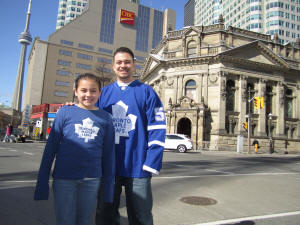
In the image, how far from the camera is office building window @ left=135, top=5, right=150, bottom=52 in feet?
320

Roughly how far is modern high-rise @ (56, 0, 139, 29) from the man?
118 meters

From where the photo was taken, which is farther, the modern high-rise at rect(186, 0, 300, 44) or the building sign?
the building sign

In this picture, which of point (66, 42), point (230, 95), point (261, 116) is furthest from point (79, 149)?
point (66, 42)

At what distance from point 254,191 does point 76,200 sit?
5.94 m

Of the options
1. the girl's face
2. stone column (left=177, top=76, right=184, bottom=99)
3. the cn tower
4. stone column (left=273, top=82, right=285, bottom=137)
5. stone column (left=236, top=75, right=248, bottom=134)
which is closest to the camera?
the girl's face

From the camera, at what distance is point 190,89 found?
3550 centimetres

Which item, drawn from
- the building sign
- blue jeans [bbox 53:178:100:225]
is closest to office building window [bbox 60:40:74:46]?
the building sign

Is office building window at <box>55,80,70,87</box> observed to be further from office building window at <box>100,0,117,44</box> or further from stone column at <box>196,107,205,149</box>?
stone column at <box>196,107,205,149</box>

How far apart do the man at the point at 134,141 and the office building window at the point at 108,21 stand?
9243cm

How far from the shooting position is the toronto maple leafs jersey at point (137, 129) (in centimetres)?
259

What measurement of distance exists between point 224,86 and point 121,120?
32.6 m

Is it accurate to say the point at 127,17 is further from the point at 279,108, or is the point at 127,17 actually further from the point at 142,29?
the point at 279,108

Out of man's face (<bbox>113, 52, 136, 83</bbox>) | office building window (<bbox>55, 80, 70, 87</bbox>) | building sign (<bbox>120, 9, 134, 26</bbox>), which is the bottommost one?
man's face (<bbox>113, 52, 136, 83</bbox>)

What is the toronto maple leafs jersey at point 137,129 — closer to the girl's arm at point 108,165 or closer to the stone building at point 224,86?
the girl's arm at point 108,165
